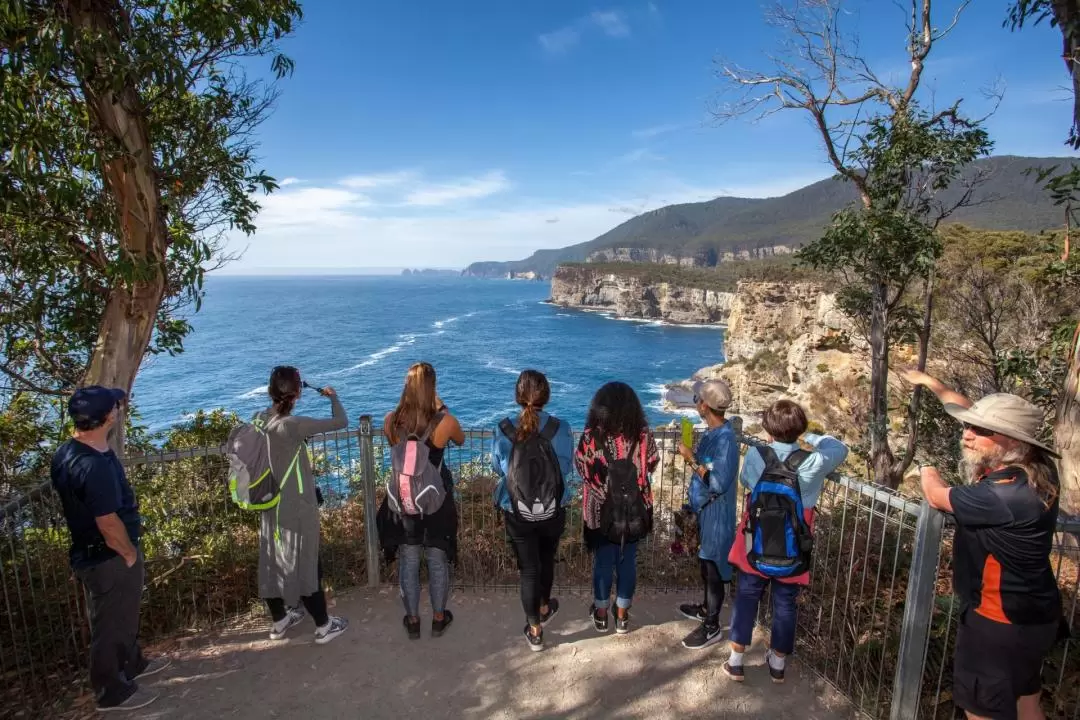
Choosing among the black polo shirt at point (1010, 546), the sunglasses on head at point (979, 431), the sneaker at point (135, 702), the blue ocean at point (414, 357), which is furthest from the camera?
the blue ocean at point (414, 357)

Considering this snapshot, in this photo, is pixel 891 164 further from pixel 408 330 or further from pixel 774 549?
pixel 408 330

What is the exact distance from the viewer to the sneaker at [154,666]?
3953 mm

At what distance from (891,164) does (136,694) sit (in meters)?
11.3

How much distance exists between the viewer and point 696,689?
12.5ft

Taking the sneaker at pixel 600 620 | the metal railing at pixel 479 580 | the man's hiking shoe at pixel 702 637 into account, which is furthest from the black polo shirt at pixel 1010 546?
the sneaker at pixel 600 620

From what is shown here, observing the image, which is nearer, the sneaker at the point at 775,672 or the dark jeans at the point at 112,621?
the dark jeans at the point at 112,621

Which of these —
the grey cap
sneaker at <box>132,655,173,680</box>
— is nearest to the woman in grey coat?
sneaker at <box>132,655,173,680</box>

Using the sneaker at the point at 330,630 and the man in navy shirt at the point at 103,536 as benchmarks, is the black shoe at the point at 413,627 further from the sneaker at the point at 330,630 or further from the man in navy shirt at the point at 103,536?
the man in navy shirt at the point at 103,536

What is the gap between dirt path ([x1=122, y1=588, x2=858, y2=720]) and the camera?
3.63 metres

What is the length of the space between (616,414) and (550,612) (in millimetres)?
1999

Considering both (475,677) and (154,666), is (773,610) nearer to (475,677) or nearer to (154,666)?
(475,677)

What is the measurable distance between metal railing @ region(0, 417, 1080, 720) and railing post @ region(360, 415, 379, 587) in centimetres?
1

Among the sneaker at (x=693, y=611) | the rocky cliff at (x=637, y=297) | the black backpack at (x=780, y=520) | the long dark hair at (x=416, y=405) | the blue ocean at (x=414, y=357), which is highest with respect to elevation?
the long dark hair at (x=416, y=405)

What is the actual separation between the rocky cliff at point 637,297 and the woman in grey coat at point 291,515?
419 feet
